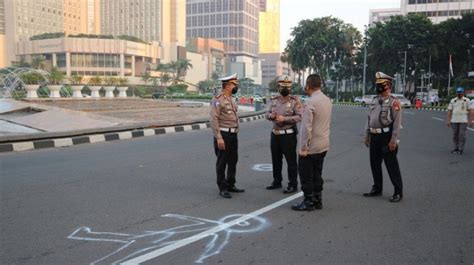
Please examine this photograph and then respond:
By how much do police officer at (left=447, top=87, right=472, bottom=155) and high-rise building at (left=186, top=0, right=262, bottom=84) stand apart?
15832 cm

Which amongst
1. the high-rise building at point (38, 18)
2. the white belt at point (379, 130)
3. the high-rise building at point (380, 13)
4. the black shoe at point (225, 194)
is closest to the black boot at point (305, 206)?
the black shoe at point (225, 194)

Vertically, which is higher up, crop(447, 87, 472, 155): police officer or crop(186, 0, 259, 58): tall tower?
crop(186, 0, 259, 58): tall tower

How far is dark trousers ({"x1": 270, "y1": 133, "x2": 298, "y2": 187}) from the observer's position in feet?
20.4

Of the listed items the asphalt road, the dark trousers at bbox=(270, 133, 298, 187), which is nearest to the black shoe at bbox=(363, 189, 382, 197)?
the asphalt road

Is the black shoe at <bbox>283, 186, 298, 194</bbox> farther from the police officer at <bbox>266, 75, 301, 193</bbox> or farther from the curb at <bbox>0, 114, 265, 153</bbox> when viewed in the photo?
the curb at <bbox>0, 114, 265, 153</bbox>

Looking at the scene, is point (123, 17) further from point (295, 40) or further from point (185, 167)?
point (185, 167)

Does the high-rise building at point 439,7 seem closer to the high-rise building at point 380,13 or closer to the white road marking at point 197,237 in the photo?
the high-rise building at point 380,13

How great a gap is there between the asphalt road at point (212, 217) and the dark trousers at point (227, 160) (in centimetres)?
22

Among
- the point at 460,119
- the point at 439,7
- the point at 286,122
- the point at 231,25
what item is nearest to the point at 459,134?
the point at 460,119

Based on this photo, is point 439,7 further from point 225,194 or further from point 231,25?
point 231,25

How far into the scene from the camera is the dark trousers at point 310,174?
5426mm

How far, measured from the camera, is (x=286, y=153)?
6230 mm

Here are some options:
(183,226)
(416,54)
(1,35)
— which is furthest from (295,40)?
(1,35)

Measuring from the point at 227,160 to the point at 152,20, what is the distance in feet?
470
